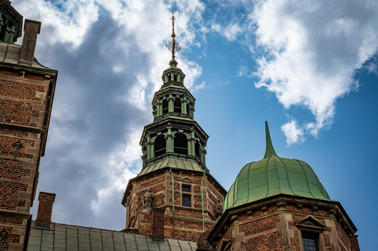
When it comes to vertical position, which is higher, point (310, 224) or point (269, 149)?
point (269, 149)

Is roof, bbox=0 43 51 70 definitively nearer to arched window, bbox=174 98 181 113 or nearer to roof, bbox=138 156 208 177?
roof, bbox=138 156 208 177

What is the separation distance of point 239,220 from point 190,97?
23138mm

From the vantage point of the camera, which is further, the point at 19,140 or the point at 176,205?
the point at 176,205

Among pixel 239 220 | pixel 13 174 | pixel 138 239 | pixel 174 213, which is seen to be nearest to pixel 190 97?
pixel 174 213

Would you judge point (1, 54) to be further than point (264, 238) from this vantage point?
Yes

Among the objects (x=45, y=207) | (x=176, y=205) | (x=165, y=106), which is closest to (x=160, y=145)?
(x=165, y=106)

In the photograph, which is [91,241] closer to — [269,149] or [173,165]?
[269,149]

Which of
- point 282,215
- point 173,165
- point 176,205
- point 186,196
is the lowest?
point 282,215

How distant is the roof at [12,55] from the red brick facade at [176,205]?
13354mm

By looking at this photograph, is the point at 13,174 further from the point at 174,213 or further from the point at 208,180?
the point at 208,180

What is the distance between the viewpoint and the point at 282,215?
21562 mm

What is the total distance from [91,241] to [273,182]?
372 inches

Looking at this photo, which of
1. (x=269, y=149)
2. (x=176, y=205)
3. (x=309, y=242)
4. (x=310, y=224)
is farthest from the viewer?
(x=176, y=205)

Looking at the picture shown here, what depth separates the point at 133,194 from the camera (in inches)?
1503
